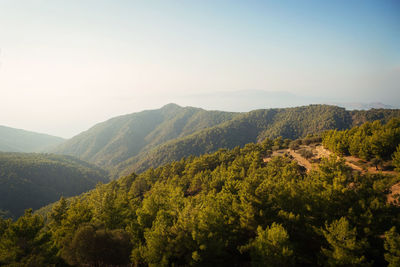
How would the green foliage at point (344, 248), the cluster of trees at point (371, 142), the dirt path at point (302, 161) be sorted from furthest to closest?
1. the dirt path at point (302, 161)
2. the cluster of trees at point (371, 142)
3. the green foliage at point (344, 248)

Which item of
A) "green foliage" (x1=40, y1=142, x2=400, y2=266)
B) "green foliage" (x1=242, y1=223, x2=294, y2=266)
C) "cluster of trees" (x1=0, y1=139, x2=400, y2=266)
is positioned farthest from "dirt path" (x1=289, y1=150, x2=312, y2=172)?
"green foliage" (x1=242, y1=223, x2=294, y2=266)

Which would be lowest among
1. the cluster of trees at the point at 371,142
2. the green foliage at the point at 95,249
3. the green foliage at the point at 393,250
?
the green foliage at the point at 95,249

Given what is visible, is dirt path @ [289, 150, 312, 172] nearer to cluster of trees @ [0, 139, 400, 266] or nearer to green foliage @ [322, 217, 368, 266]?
cluster of trees @ [0, 139, 400, 266]

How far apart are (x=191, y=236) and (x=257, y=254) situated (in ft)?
25.9

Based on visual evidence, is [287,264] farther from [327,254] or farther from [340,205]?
[340,205]

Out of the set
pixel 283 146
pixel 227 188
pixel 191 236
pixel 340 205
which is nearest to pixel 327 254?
pixel 340 205

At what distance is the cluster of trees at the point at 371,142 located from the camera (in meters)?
44.7

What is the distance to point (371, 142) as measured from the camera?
46500 mm

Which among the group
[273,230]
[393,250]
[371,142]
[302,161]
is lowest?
[393,250]

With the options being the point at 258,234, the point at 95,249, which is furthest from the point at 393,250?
the point at 95,249

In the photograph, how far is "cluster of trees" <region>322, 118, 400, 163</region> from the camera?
44.7 meters

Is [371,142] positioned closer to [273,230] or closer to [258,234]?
[258,234]

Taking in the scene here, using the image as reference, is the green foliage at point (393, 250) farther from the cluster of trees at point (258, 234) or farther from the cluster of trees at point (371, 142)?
the cluster of trees at point (371, 142)

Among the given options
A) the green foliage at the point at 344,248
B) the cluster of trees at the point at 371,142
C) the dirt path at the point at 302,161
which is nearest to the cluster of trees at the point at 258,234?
the green foliage at the point at 344,248
